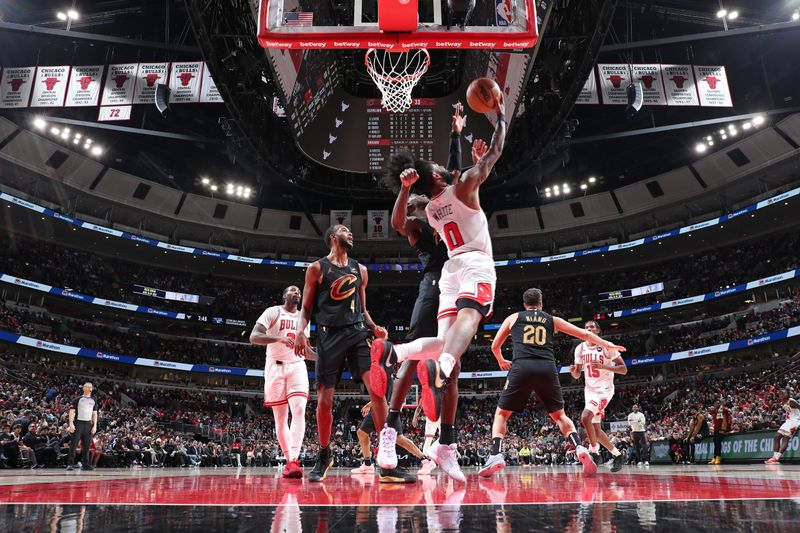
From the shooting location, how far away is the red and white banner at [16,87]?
49.5 feet

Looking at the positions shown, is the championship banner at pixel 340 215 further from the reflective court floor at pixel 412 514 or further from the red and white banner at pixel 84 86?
the reflective court floor at pixel 412 514

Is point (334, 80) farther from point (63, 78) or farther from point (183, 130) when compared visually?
point (183, 130)

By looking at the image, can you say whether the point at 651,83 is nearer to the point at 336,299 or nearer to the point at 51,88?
the point at 336,299

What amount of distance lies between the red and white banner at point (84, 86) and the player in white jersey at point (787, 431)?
1826 cm

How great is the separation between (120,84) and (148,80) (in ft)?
2.75

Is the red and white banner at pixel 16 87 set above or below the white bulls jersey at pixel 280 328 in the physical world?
above

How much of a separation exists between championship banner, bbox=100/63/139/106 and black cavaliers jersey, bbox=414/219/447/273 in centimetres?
1372

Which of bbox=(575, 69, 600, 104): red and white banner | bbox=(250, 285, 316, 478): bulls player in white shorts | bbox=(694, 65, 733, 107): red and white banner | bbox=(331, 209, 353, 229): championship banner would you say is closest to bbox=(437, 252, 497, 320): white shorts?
bbox=(250, 285, 316, 478): bulls player in white shorts

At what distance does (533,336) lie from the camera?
5637mm

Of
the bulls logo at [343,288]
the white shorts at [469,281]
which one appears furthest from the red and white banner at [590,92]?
the white shorts at [469,281]

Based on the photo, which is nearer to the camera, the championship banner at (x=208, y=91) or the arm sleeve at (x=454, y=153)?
the arm sleeve at (x=454, y=153)

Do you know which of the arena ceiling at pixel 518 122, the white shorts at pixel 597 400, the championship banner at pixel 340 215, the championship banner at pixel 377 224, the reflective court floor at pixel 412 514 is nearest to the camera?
the reflective court floor at pixel 412 514

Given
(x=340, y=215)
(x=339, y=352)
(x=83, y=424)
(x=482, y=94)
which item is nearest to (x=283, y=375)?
(x=339, y=352)

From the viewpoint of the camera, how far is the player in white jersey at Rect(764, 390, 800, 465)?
1029 cm
